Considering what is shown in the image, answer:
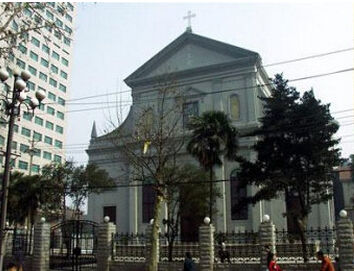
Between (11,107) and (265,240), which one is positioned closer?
(11,107)

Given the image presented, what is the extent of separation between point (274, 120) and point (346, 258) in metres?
10.6

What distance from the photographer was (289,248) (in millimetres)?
19953

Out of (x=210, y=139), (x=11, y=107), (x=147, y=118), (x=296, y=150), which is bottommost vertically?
(x=11, y=107)

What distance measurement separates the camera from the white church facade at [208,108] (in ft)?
109

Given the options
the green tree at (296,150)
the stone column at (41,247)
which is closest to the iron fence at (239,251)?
the green tree at (296,150)

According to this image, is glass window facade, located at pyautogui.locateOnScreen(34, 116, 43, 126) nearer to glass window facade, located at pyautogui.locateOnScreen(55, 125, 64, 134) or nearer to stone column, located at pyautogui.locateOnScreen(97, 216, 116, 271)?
glass window facade, located at pyautogui.locateOnScreen(55, 125, 64, 134)

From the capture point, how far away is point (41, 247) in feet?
69.6

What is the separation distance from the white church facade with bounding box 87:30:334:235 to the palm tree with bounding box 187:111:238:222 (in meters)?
7.34

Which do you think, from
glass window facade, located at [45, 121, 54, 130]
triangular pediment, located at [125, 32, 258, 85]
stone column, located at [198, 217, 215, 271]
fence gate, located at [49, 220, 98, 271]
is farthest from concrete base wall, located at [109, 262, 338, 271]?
glass window facade, located at [45, 121, 54, 130]

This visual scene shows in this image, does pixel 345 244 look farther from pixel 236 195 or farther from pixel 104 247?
pixel 236 195

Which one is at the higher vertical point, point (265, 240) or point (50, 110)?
point (50, 110)

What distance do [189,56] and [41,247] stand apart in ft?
73.6

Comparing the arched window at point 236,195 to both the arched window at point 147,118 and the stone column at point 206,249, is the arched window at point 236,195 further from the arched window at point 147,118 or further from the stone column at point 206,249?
the stone column at point 206,249

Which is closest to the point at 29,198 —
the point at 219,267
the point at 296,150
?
the point at 219,267
